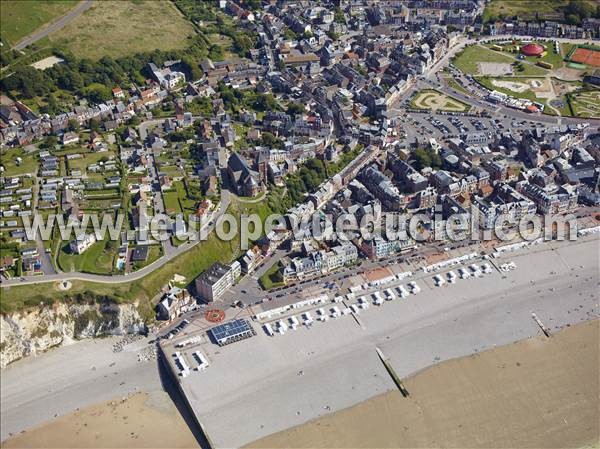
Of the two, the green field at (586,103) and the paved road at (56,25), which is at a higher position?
the paved road at (56,25)

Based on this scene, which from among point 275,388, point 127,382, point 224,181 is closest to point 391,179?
point 224,181

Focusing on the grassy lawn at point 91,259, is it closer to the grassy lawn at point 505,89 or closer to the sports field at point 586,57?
the grassy lawn at point 505,89

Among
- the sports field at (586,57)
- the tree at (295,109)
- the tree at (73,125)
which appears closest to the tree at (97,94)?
the tree at (73,125)

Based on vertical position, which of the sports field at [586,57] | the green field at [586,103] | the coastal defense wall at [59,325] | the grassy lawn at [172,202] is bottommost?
the green field at [586,103]

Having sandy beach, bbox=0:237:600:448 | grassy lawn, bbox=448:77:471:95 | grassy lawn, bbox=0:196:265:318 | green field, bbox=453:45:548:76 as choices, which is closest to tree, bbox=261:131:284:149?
grassy lawn, bbox=0:196:265:318

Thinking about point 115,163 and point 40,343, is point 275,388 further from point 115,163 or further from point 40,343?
point 115,163

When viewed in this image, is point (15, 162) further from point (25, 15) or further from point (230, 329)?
point (25, 15)

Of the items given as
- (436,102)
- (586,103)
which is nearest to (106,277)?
(436,102)
